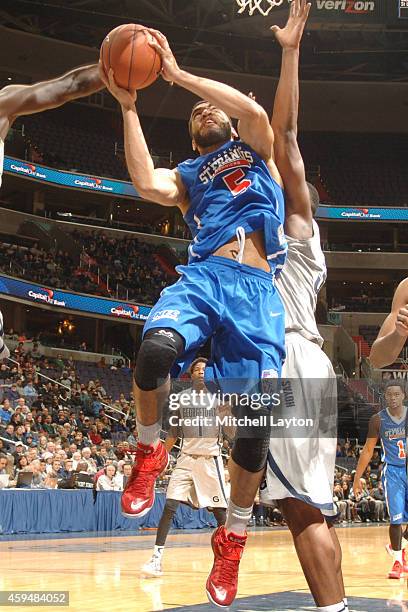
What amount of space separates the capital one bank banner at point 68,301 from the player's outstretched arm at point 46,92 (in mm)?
23120

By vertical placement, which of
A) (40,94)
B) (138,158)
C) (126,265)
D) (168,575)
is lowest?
(168,575)

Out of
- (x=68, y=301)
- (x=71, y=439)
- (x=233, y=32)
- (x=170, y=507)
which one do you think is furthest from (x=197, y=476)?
(x=233, y=32)

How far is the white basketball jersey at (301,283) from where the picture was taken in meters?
4.50

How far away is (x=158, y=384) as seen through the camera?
3.73m

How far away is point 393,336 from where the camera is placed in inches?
174

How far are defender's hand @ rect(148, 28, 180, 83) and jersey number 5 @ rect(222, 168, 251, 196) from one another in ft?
1.72

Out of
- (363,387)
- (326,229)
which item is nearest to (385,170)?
(326,229)

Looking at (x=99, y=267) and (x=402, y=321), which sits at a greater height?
(x=99, y=267)

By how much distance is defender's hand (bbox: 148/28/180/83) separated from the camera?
13.4 feet

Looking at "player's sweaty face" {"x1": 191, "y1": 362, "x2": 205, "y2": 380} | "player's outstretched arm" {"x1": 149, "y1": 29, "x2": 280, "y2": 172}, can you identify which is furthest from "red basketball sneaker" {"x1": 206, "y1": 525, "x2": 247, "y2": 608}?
"player's sweaty face" {"x1": 191, "y1": 362, "x2": 205, "y2": 380}

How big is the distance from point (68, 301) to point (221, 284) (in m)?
26.5

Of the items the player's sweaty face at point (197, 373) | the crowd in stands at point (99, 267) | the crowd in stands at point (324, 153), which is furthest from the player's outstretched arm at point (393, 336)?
the crowd in stands at point (324, 153)

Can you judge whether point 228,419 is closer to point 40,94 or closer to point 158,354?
point 158,354

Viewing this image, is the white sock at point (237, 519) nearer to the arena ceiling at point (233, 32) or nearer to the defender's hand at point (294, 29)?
the defender's hand at point (294, 29)
